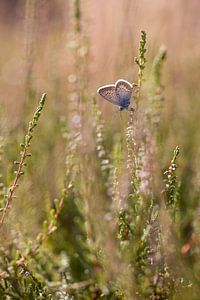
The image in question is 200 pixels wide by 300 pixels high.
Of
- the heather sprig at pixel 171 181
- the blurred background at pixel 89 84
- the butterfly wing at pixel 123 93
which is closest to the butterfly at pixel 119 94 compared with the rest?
the butterfly wing at pixel 123 93

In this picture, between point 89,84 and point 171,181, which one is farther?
point 89,84

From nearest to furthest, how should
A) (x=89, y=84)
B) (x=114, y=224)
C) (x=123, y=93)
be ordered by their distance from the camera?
(x=123, y=93) → (x=114, y=224) → (x=89, y=84)

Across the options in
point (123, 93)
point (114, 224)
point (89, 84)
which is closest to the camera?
point (123, 93)

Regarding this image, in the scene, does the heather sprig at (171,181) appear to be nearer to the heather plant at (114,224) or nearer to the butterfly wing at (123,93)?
the heather plant at (114,224)

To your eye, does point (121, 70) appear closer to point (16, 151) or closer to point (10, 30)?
point (16, 151)

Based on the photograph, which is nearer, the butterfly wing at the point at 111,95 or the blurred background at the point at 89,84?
the butterfly wing at the point at 111,95

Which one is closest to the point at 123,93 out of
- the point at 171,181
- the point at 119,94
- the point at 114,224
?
the point at 119,94

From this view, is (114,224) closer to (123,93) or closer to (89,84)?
(123,93)

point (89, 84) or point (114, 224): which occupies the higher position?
point (89, 84)
